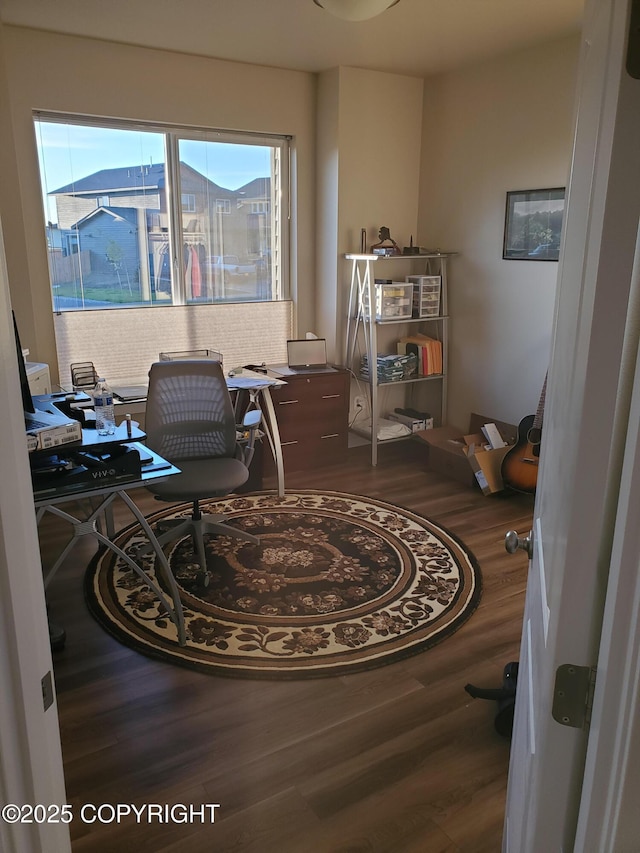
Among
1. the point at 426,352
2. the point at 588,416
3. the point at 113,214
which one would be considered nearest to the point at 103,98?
the point at 113,214

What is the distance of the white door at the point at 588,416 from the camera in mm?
739

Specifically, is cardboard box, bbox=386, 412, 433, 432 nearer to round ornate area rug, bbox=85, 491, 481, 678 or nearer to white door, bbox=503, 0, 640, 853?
round ornate area rug, bbox=85, 491, 481, 678

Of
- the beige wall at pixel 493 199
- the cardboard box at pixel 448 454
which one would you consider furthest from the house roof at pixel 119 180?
the cardboard box at pixel 448 454

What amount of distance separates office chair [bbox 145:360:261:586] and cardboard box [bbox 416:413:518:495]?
1618 mm

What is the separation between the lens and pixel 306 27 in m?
3.69

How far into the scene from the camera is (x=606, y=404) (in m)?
0.77

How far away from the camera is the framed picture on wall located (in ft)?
13.7

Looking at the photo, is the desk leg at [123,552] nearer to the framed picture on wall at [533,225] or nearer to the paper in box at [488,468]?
the paper in box at [488,468]

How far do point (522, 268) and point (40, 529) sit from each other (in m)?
3.49

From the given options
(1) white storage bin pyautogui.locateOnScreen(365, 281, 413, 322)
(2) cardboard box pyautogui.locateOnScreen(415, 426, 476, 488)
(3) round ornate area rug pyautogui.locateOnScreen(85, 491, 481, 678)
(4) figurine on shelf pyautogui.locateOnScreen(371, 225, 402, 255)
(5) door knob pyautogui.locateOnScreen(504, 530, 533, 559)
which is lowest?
(3) round ornate area rug pyautogui.locateOnScreen(85, 491, 481, 678)

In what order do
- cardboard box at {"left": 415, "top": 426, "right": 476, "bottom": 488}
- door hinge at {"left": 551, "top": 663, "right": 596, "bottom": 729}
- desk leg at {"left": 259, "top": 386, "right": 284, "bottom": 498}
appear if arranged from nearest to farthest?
door hinge at {"left": 551, "top": 663, "right": 596, "bottom": 729} < desk leg at {"left": 259, "top": 386, "right": 284, "bottom": 498} < cardboard box at {"left": 415, "top": 426, "right": 476, "bottom": 488}

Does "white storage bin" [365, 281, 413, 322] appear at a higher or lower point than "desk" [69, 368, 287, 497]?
higher

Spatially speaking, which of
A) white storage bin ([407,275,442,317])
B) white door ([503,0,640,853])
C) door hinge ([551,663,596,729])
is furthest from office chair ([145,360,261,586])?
door hinge ([551,663,596,729])

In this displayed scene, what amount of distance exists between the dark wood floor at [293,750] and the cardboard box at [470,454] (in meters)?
1.45
